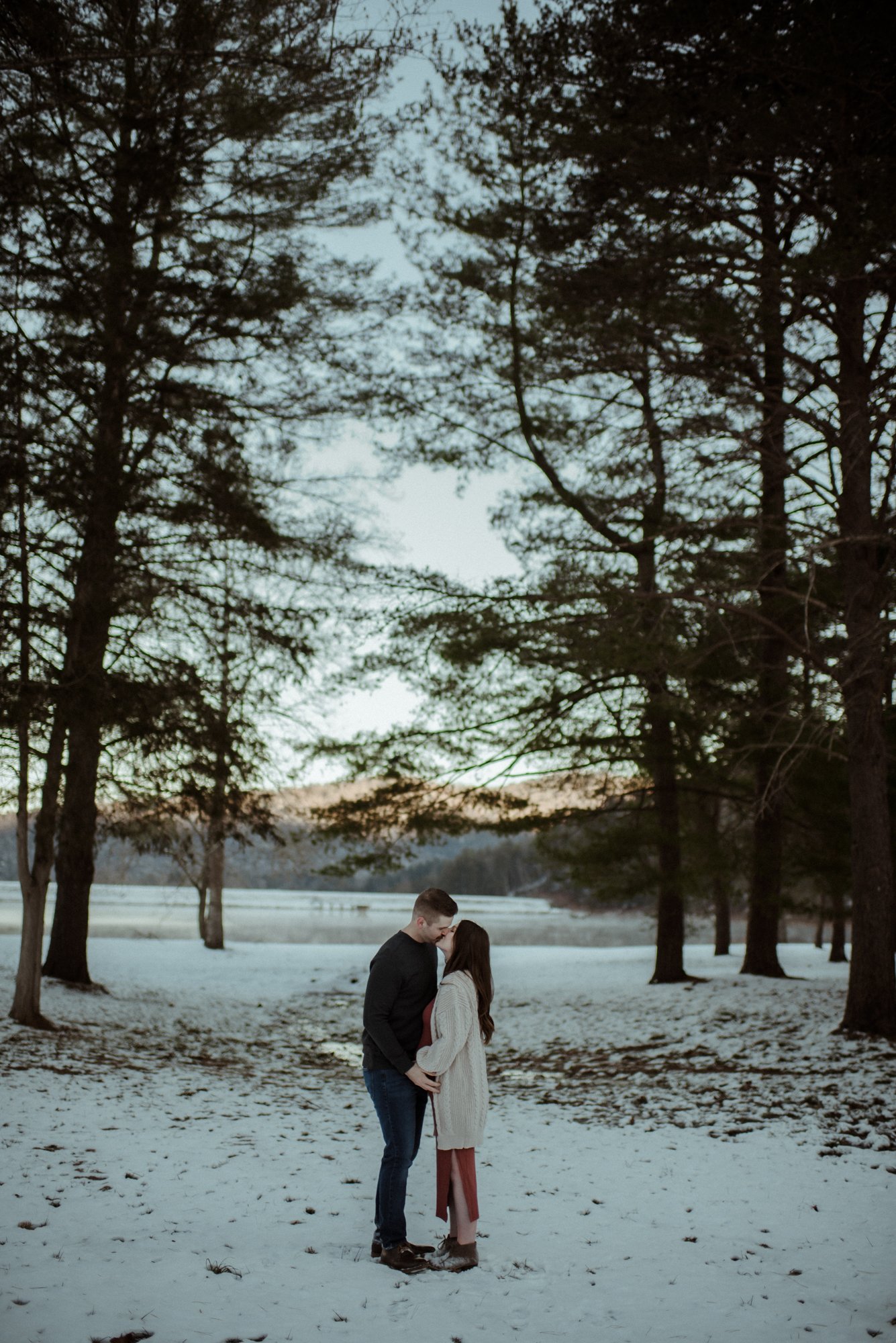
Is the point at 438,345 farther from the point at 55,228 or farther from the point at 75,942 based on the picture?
the point at 75,942

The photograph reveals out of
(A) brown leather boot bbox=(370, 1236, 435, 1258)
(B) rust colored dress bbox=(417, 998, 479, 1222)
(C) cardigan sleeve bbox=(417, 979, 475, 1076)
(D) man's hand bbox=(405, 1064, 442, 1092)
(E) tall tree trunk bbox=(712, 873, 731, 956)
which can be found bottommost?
(E) tall tree trunk bbox=(712, 873, 731, 956)

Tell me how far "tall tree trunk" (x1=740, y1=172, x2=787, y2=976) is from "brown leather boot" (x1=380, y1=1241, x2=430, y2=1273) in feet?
16.5

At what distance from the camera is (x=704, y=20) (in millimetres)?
7773

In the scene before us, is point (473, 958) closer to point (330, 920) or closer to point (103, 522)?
point (103, 522)

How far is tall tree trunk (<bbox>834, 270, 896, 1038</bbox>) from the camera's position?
8.62 meters

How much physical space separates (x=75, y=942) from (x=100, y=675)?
5.10m

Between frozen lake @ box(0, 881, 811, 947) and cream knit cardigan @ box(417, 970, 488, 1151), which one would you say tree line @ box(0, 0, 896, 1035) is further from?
frozen lake @ box(0, 881, 811, 947)

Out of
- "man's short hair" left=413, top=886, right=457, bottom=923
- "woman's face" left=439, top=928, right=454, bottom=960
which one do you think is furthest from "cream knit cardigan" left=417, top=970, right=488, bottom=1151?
"man's short hair" left=413, top=886, right=457, bottom=923

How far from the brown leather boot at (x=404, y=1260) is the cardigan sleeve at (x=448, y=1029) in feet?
2.42

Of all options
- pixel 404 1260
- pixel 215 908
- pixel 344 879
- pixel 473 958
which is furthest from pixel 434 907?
pixel 344 879

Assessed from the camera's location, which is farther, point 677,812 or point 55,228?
point 677,812

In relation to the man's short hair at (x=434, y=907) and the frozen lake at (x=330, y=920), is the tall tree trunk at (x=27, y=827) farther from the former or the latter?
the frozen lake at (x=330, y=920)

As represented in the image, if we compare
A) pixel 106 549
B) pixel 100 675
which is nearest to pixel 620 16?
pixel 106 549

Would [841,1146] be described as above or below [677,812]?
below
